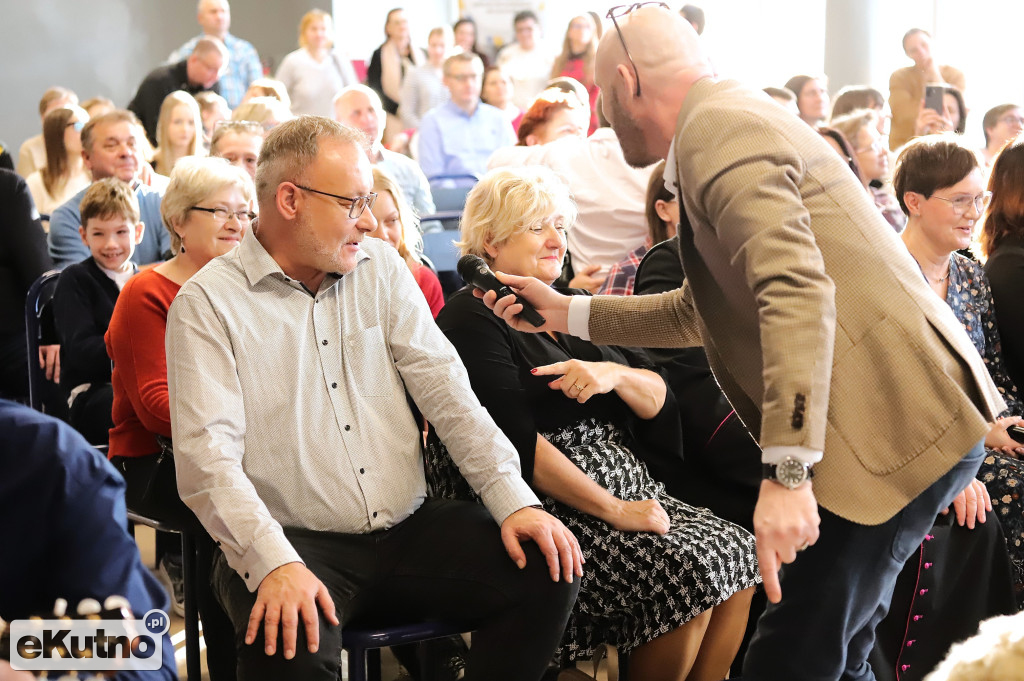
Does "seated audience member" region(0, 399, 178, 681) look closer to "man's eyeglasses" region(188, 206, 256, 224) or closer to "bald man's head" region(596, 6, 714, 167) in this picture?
"bald man's head" region(596, 6, 714, 167)

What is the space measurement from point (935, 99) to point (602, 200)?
290cm

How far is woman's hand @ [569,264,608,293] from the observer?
13.1 feet

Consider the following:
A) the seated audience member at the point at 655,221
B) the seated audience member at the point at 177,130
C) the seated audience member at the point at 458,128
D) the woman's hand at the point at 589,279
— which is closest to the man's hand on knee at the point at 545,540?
the seated audience member at the point at 655,221

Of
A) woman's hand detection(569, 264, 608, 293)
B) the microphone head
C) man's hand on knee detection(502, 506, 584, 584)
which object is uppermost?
the microphone head

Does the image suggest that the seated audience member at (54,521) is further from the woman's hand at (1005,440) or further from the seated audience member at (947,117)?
the seated audience member at (947,117)

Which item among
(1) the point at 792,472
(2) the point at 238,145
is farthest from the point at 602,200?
(1) the point at 792,472

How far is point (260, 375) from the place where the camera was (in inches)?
81.0

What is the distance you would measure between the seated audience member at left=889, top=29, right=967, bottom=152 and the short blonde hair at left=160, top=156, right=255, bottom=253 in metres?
5.77

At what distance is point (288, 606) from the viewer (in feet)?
5.96

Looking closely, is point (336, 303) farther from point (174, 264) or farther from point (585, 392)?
point (174, 264)

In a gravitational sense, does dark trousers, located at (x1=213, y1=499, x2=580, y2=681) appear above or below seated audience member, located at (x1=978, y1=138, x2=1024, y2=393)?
below

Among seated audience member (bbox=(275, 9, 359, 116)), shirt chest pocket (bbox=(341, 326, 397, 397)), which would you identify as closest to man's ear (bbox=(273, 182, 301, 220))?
shirt chest pocket (bbox=(341, 326, 397, 397))

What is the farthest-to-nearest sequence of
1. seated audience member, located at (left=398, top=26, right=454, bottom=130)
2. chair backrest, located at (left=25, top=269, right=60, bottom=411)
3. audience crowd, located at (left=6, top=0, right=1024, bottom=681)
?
1. seated audience member, located at (left=398, top=26, right=454, bottom=130)
2. chair backrest, located at (left=25, top=269, right=60, bottom=411)
3. audience crowd, located at (left=6, top=0, right=1024, bottom=681)

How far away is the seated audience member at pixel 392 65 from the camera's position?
9016mm
